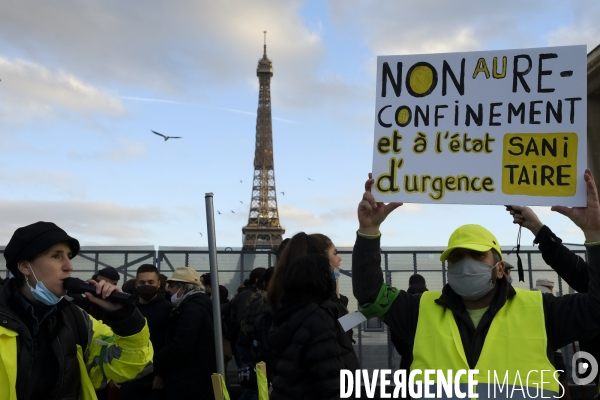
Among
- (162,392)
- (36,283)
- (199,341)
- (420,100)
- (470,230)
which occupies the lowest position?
(162,392)

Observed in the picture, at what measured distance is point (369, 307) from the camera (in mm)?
3625

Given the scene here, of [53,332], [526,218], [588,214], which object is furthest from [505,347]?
[53,332]

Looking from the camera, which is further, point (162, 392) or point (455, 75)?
point (162, 392)

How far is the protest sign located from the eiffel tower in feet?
200

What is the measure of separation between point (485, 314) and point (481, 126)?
1062 mm

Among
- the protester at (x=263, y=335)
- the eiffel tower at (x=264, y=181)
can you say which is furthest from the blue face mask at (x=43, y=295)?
the eiffel tower at (x=264, y=181)

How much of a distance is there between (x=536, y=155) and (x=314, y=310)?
1.52m

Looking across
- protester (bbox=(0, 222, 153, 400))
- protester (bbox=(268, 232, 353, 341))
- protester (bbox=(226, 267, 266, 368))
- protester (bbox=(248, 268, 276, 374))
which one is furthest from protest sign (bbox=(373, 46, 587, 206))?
protester (bbox=(226, 267, 266, 368))

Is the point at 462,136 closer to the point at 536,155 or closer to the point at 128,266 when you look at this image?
the point at 536,155

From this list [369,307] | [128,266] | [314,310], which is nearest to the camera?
[369,307]

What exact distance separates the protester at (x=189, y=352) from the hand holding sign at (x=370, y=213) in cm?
335

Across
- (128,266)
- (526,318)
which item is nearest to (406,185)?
(526,318)

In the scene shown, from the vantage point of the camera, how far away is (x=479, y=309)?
3.58 metres

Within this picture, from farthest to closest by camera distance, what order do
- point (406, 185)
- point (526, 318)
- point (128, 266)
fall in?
point (128, 266), point (406, 185), point (526, 318)
